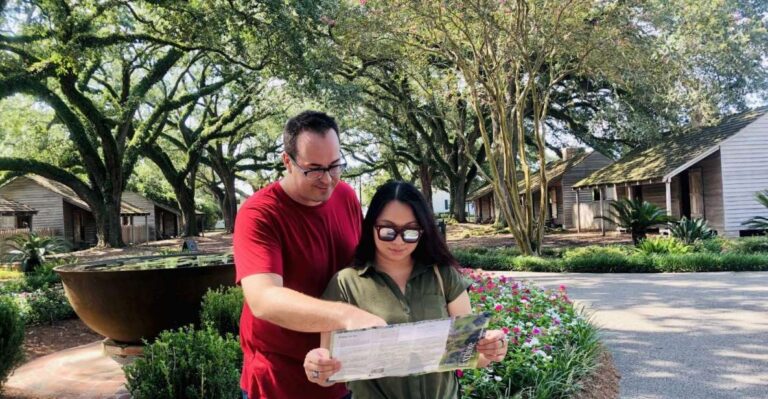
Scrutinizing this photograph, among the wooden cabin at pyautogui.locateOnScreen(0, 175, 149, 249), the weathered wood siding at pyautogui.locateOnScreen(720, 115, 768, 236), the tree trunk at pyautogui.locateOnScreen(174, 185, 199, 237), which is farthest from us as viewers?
the tree trunk at pyautogui.locateOnScreen(174, 185, 199, 237)

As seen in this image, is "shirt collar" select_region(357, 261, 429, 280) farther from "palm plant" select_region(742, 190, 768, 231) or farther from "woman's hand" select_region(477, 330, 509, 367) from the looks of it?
"palm plant" select_region(742, 190, 768, 231)

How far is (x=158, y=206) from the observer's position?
4322cm

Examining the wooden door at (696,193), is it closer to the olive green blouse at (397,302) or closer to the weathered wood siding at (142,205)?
the olive green blouse at (397,302)

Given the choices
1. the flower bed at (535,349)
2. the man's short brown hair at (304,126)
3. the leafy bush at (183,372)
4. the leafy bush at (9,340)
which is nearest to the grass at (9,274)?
the leafy bush at (9,340)

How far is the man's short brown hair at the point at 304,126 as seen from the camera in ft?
6.25

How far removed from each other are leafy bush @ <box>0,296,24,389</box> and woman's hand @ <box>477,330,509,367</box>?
4593 mm

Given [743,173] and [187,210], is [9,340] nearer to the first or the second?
[743,173]

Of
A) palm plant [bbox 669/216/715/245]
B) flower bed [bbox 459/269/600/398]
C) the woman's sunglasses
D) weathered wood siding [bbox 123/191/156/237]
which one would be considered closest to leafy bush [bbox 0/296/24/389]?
flower bed [bbox 459/269/600/398]

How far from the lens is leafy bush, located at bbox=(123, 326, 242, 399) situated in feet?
10.6

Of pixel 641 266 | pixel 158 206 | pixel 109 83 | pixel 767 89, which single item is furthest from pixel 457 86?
pixel 158 206

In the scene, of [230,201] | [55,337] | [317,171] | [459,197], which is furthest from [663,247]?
[230,201]

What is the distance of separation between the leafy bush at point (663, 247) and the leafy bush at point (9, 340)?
45.2 feet

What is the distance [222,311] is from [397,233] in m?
3.06

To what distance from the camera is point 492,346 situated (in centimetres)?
170
